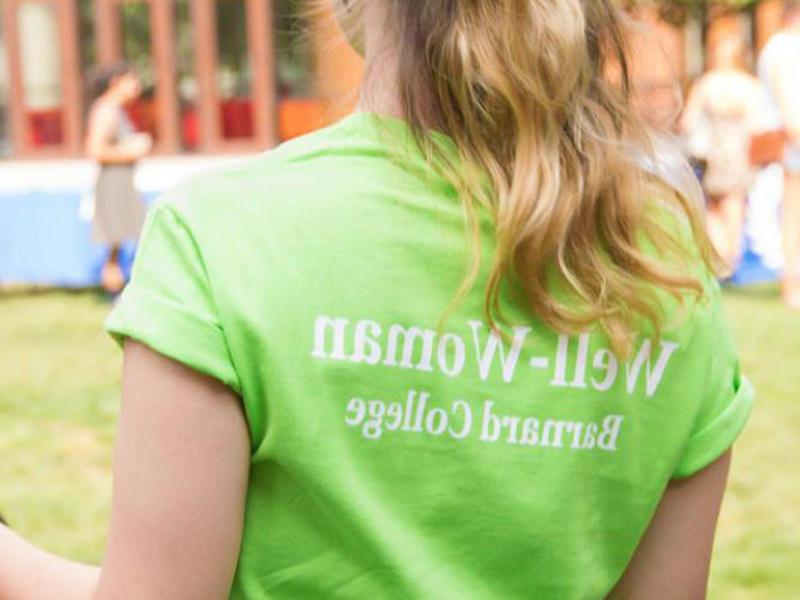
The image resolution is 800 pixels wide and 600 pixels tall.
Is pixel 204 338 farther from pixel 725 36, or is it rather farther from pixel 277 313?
pixel 725 36

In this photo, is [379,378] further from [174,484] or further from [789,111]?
[789,111]

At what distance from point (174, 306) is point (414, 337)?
A: 18 centimetres

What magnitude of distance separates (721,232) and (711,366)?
8827 millimetres

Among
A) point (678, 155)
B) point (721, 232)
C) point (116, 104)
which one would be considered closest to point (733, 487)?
point (678, 155)

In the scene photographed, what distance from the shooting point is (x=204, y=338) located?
1.06m

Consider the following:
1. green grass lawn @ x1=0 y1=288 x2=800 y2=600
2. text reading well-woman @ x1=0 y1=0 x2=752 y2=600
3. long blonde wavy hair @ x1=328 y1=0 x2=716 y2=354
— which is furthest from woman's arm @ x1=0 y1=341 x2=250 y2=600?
green grass lawn @ x1=0 y1=288 x2=800 y2=600

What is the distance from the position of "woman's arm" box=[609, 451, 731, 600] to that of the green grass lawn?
2.83 meters

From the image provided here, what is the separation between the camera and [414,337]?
1121 millimetres

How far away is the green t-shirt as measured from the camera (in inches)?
42.4

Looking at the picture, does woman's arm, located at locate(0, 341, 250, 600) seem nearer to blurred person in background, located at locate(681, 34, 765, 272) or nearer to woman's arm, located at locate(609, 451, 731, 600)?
woman's arm, located at locate(609, 451, 731, 600)

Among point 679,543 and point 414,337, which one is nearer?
point 414,337

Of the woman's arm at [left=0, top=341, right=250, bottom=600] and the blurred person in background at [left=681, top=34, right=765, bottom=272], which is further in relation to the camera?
the blurred person in background at [left=681, top=34, right=765, bottom=272]

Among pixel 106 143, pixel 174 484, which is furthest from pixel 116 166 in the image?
pixel 174 484

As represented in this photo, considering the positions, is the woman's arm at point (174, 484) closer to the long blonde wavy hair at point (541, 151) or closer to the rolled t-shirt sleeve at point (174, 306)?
the rolled t-shirt sleeve at point (174, 306)
